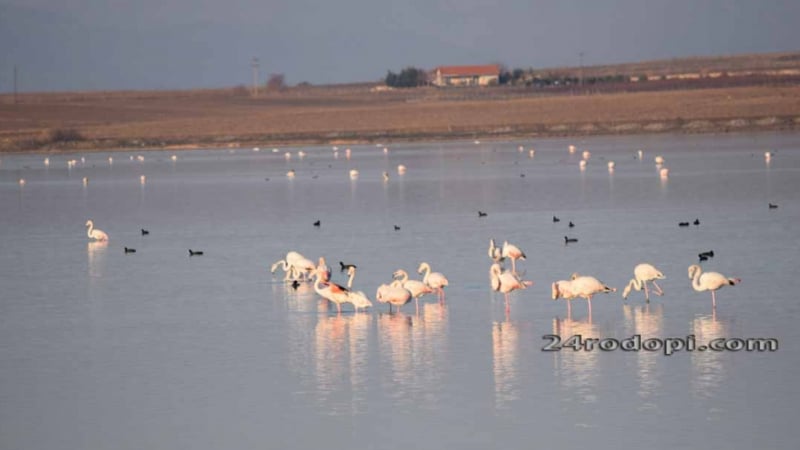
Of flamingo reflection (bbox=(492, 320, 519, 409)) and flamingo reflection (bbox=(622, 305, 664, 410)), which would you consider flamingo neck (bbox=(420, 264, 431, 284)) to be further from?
flamingo reflection (bbox=(622, 305, 664, 410))

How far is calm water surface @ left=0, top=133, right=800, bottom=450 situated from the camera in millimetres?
10125

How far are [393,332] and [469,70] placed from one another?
14416 centimetres

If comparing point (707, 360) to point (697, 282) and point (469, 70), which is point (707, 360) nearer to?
point (697, 282)

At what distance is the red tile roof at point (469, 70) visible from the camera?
507ft

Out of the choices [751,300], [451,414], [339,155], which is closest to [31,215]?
[751,300]

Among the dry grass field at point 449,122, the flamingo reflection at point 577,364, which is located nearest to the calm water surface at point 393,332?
the flamingo reflection at point 577,364

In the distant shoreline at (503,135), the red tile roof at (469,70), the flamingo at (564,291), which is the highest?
the red tile roof at (469,70)

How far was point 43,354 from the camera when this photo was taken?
13.3 m

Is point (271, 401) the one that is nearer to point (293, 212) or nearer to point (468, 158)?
point (293, 212)

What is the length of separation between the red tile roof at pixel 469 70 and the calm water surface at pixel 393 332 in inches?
4920

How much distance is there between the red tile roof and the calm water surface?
124971mm

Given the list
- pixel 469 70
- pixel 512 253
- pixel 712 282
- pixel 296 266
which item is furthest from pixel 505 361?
pixel 469 70

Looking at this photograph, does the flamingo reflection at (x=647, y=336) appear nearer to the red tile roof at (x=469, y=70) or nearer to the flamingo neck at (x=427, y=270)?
the flamingo neck at (x=427, y=270)

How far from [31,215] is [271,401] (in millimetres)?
21017
